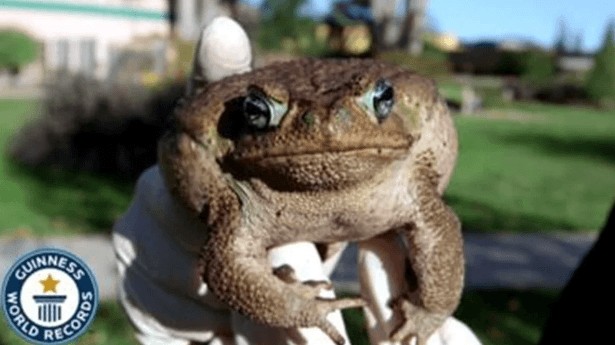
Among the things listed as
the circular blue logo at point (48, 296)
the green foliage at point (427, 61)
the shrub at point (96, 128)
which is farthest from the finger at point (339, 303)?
the green foliage at point (427, 61)

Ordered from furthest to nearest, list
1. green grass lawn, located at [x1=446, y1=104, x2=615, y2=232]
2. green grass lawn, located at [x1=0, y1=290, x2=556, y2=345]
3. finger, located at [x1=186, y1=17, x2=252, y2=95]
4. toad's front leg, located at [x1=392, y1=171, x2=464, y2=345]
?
green grass lawn, located at [x1=446, y1=104, x2=615, y2=232] → green grass lawn, located at [x1=0, y1=290, x2=556, y2=345] → finger, located at [x1=186, y1=17, x2=252, y2=95] → toad's front leg, located at [x1=392, y1=171, x2=464, y2=345]

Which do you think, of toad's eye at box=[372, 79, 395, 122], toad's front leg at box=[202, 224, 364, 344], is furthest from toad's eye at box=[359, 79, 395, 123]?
toad's front leg at box=[202, 224, 364, 344]

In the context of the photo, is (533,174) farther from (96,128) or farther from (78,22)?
(78,22)

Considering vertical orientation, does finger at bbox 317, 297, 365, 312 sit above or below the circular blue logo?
above

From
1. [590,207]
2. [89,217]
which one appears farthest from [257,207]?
[590,207]

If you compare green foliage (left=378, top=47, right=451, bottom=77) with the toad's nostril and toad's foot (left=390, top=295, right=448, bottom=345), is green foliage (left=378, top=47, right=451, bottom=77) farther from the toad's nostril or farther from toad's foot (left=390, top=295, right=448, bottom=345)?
the toad's nostril

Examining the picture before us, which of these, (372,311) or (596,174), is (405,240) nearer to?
(372,311)

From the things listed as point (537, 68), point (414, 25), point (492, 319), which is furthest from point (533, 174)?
point (414, 25)
